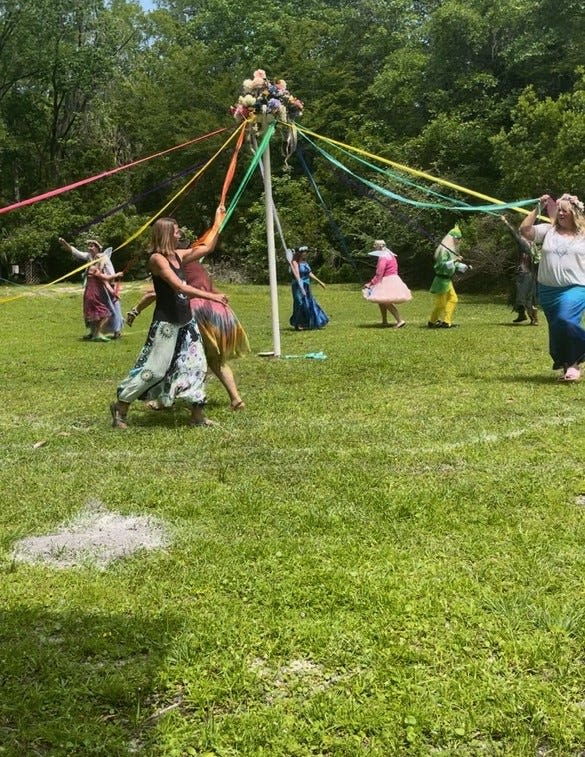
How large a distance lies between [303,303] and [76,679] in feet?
39.8

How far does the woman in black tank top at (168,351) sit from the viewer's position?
6.23 metres

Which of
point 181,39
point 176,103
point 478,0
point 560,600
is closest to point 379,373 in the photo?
point 560,600

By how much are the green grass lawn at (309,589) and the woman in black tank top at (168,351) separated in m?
0.27

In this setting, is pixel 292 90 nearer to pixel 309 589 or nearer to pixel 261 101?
pixel 261 101

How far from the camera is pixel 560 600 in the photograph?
3.03 meters

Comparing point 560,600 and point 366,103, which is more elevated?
point 366,103

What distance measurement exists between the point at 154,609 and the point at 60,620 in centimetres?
38

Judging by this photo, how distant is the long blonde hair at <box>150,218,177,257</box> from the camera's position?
6301mm

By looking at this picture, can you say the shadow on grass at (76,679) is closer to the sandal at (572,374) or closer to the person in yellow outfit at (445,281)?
the sandal at (572,374)

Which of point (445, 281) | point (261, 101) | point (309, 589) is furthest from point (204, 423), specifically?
point (445, 281)

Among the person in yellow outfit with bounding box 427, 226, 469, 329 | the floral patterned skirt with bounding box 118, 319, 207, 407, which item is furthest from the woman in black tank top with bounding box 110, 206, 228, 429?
the person in yellow outfit with bounding box 427, 226, 469, 329

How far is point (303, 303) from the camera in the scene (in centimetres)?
1447

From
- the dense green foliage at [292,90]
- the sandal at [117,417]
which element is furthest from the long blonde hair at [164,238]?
the dense green foliage at [292,90]

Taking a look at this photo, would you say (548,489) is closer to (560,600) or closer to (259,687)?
(560,600)
